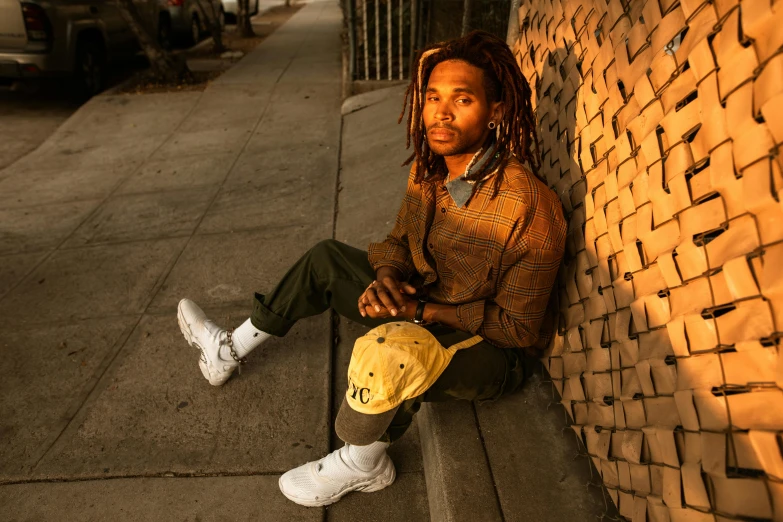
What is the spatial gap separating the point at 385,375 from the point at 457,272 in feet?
1.72

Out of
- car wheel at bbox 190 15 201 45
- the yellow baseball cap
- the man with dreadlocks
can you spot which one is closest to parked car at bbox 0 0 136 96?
car wheel at bbox 190 15 201 45

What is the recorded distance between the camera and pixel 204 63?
10117 mm

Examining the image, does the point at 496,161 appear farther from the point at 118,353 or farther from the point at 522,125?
the point at 118,353

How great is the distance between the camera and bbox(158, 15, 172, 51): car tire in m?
10.3

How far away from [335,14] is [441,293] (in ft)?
58.5

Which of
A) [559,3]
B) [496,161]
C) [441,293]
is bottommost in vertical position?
[441,293]

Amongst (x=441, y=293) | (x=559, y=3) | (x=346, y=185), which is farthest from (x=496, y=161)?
(x=346, y=185)

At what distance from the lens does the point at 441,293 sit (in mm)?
2164

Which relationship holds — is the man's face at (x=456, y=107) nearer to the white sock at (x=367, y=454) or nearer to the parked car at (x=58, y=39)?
the white sock at (x=367, y=454)

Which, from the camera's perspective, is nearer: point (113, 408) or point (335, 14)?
point (113, 408)

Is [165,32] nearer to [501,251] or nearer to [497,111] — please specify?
[497,111]

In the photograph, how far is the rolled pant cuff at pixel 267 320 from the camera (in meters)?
2.45

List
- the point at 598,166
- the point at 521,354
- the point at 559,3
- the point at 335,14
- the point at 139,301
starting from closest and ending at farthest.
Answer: the point at 598,166
the point at 521,354
the point at 559,3
the point at 139,301
the point at 335,14

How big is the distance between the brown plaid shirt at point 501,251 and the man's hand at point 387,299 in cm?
15
